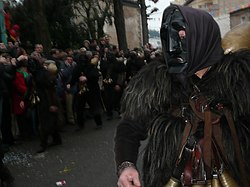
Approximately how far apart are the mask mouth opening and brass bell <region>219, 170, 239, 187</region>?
20.2 inches

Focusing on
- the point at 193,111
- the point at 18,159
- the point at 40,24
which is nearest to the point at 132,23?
the point at 40,24

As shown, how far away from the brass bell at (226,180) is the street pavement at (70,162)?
3.07 metres

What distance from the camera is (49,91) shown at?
259 inches

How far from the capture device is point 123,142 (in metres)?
2.03

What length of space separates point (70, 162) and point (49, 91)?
1299 millimetres

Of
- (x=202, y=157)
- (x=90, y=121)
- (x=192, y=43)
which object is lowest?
(x=90, y=121)

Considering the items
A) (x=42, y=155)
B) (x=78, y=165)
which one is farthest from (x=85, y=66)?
(x=78, y=165)

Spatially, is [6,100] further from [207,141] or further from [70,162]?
Result: [207,141]

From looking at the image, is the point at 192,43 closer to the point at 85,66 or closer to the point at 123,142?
the point at 123,142

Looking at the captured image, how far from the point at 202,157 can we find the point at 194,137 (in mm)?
98

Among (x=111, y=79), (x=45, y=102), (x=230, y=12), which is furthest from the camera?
(x=230, y=12)

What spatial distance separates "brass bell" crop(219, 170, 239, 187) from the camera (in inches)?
72.1

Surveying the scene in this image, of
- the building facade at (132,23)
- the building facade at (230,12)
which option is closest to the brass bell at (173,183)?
the building facade at (230,12)

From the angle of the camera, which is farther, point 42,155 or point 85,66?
point 85,66
